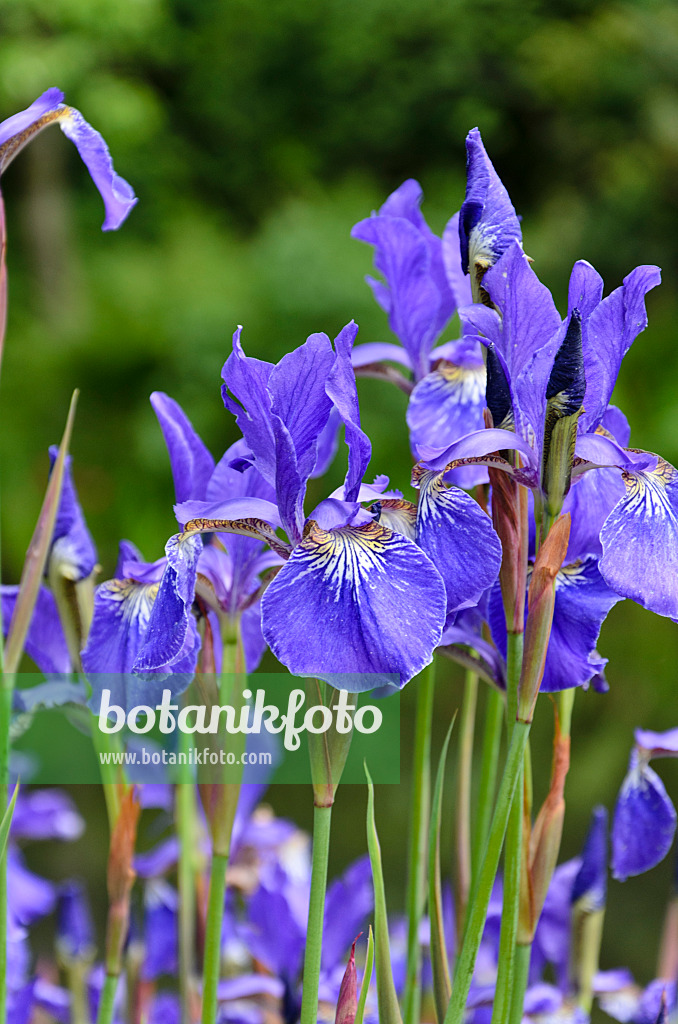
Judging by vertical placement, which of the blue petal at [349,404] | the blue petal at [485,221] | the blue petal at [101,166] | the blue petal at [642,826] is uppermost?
the blue petal at [101,166]

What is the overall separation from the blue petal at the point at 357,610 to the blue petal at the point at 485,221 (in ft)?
0.40

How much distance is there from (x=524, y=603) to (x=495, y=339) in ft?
0.33

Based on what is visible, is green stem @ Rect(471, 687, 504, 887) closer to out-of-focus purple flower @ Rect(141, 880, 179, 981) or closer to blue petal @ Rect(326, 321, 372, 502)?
blue petal @ Rect(326, 321, 372, 502)

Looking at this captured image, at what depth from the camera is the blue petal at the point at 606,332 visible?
0.37m

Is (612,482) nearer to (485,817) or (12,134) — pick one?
(485,817)

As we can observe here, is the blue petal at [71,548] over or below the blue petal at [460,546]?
over

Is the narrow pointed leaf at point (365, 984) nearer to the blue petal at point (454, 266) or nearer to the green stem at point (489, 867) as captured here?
the green stem at point (489, 867)

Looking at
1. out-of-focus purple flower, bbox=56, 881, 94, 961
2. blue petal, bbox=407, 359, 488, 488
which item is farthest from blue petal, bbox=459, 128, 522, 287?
out-of-focus purple flower, bbox=56, 881, 94, 961

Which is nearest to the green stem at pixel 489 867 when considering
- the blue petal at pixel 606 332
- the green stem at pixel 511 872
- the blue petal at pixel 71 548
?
the green stem at pixel 511 872

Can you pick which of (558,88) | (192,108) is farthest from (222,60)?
(558,88)

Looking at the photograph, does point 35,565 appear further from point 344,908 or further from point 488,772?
point 344,908

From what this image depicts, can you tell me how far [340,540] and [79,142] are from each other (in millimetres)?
233

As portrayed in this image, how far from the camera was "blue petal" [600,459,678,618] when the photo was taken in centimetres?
32

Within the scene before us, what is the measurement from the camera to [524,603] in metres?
0.37
